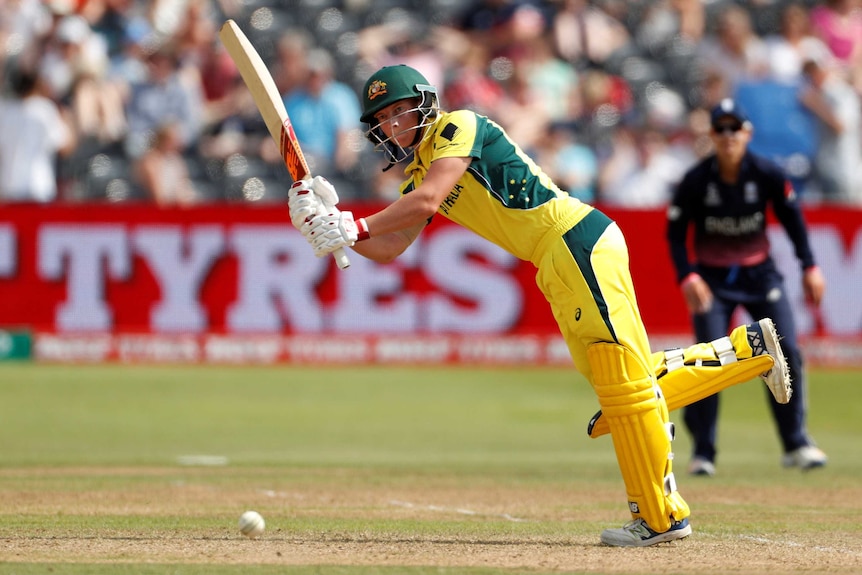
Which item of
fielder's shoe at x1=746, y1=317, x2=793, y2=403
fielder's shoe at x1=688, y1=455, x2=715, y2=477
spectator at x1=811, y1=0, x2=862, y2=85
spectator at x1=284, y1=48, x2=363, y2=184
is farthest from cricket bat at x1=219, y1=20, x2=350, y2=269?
spectator at x1=811, y1=0, x2=862, y2=85

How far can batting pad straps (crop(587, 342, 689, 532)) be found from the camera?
19.5ft

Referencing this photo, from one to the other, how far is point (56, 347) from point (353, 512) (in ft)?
28.0

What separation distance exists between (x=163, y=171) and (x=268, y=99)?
29.3ft

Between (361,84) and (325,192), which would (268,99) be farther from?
(361,84)

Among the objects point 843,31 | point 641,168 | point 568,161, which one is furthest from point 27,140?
point 843,31

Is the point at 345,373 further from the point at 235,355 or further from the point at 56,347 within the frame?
the point at 56,347

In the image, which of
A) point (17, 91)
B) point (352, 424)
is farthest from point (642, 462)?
point (17, 91)

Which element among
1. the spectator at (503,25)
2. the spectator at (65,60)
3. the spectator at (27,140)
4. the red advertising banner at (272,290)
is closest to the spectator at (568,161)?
the red advertising banner at (272,290)

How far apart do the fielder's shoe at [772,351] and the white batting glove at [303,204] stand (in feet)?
6.97

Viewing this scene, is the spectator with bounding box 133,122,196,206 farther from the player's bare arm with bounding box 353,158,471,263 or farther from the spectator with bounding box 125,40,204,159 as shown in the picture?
the player's bare arm with bounding box 353,158,471,263

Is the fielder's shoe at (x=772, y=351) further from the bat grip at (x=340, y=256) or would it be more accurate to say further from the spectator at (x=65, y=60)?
the spectator at (x=65, y=60)

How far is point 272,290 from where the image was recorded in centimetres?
1490

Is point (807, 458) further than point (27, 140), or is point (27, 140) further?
point (27, 140)

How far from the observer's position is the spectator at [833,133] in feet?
53.7
